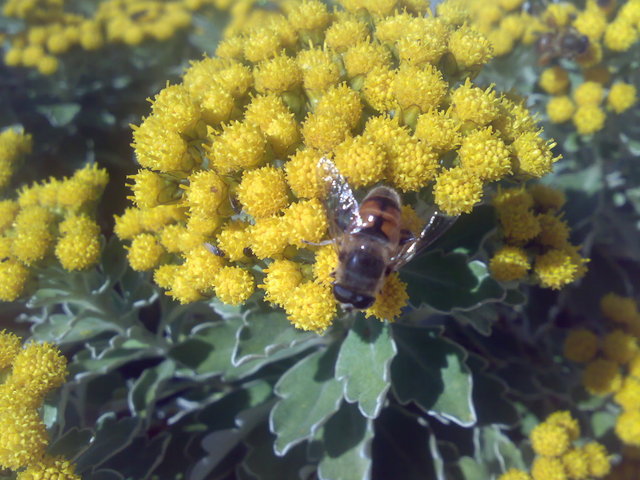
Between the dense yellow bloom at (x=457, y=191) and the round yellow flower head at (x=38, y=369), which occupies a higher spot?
the dense yellow bloom at (x=457, y=191)

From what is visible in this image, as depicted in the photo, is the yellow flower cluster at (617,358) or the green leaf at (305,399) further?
the yellow flower cluster at (617,358)

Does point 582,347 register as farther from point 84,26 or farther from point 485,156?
point 84,26

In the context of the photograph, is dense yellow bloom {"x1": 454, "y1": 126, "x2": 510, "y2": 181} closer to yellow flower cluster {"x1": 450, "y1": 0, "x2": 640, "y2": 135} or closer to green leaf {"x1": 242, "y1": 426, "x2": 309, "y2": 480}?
yellow flower cluster {"x1": 450, "y1": 0, "x2": 640, "y2": 135}

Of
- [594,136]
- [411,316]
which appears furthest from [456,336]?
[594,136]

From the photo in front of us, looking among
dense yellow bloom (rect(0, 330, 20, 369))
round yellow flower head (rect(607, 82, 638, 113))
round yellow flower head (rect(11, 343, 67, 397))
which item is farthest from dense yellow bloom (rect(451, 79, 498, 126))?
dense yellow bloom (rect(0, 330, 20, 369))

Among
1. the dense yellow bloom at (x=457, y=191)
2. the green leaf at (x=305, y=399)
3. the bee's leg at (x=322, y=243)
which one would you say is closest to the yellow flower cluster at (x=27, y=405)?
the green leaf at (x=305, y=399)

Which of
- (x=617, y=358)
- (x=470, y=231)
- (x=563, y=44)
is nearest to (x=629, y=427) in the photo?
(x=617, y=358)

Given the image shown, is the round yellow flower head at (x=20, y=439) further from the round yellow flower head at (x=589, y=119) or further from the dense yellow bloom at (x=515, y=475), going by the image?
the round yellow flower head at (x=589, y=119)
